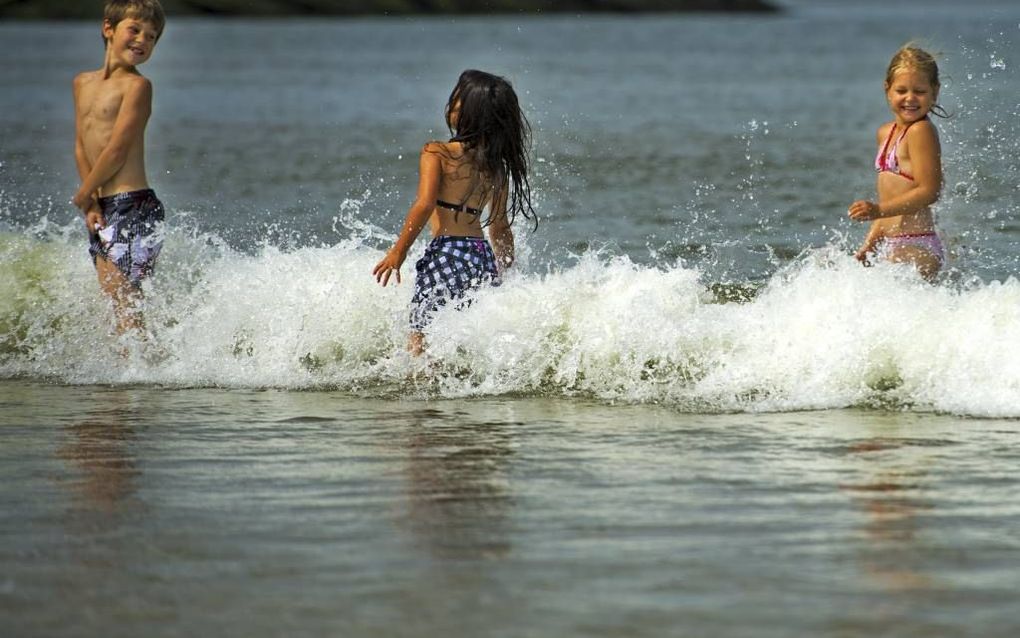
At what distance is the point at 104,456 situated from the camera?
5.60 meters

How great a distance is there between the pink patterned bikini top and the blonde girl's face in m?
0.08

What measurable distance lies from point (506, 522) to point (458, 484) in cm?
50

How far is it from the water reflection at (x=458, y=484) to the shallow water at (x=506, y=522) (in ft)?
0.04

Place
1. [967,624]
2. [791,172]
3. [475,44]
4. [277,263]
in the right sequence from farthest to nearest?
[475,44] < [791,172] < [277,263] < [967,624]

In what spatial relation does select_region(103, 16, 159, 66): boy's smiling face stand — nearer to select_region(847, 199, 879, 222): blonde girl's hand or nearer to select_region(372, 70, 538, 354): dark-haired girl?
select_region(372, 70, 538, 354): dark-haired girl

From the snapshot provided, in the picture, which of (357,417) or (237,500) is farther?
(357,417)

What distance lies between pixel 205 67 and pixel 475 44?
77.2ft

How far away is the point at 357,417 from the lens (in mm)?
6301

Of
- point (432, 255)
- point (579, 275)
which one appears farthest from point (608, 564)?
point (579, 275)

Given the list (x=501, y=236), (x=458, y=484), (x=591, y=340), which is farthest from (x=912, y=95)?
(x=458, y=484)

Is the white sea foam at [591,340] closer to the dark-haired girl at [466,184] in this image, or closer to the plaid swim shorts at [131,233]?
the dark-haired girl at [466,184]

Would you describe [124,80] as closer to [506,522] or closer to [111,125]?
[111,125]

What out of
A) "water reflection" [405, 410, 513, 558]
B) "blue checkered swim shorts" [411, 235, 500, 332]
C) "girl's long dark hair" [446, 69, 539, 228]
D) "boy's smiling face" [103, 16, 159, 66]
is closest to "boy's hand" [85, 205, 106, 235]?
"boy's smiling face" [103, 16, 159, 66]

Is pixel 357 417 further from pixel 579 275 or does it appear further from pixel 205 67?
pixel 205 67
